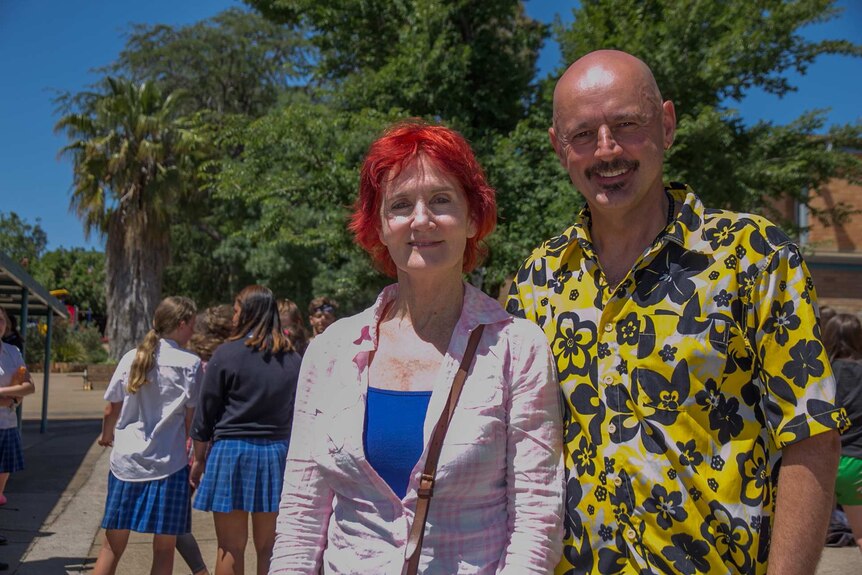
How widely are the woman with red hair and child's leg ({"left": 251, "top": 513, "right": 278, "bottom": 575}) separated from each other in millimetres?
2987

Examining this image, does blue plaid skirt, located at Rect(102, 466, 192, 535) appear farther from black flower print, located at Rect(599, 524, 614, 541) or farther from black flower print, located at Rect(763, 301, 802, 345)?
black flower print, located at Rect(763, 301, 802, 345)

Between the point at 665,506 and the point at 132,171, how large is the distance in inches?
846

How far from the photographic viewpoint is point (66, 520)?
7297 millimetres

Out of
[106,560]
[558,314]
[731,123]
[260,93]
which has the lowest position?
[106,560]

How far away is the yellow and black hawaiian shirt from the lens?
5.47 ft

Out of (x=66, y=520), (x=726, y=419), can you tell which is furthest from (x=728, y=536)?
(x=66, y=520)

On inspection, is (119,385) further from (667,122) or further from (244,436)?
(667,122)

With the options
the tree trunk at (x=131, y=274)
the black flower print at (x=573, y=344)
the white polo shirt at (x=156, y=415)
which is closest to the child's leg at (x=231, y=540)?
the white polo shirt at (x=156, y=415)

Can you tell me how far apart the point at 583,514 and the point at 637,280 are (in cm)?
55

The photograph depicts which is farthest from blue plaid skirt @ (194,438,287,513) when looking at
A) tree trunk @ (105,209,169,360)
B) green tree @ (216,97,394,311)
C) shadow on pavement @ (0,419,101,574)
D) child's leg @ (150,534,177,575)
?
tree trunk @ (105,209,169,360)

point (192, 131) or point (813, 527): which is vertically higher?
point (192, 131)

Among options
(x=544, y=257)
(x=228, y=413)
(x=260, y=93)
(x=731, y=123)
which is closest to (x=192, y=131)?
(x=260, y=93)

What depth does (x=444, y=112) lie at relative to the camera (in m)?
14.2

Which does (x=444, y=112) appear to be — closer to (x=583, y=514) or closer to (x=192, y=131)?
(x=192, y=131)
